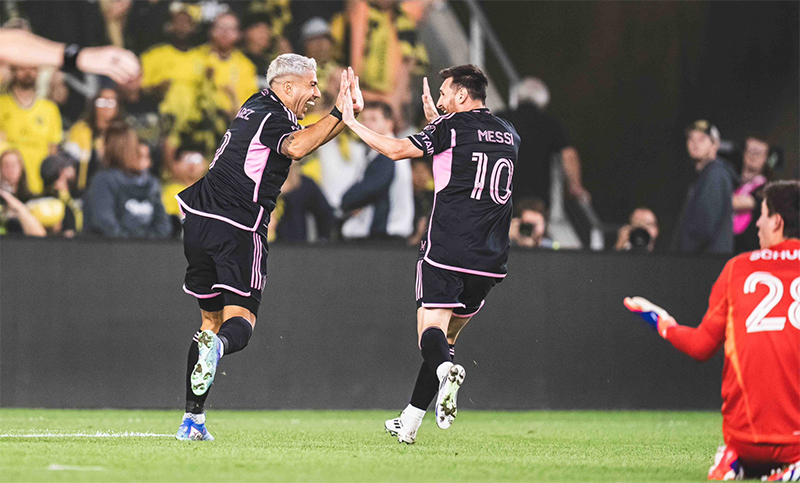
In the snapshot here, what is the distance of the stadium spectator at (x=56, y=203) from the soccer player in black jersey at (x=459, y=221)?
4.75 m

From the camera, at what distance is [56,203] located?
989cm

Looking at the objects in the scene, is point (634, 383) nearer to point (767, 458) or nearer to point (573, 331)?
point (573, 331)

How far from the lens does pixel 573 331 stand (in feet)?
31.8

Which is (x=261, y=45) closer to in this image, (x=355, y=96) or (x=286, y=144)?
(x=355, y=96)

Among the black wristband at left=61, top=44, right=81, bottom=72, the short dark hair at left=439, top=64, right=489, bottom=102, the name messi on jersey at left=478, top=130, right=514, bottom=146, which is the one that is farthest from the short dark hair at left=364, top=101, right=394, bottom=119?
the name messi on jersey at left=478, top=130, right=514, bottom=146

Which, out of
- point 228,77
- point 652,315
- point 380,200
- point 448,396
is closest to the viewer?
point 652,315

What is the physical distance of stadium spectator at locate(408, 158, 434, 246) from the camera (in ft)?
33.6

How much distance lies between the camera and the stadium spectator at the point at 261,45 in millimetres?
11398

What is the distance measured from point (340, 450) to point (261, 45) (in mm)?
6755

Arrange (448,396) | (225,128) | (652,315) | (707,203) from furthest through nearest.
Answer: (225,128)
(707,203)
(448,396)
(652,315)

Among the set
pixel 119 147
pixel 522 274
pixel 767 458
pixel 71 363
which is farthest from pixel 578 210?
pixel 767 458

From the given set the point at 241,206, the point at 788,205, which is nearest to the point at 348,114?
the point at 241,206

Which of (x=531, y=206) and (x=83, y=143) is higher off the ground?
(x=83, y=143)

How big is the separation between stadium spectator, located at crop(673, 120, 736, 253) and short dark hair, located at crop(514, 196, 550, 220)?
4.25 ft
